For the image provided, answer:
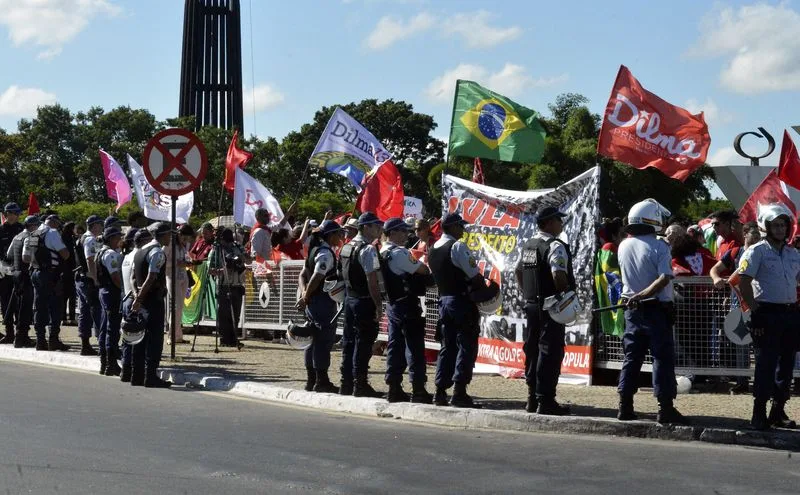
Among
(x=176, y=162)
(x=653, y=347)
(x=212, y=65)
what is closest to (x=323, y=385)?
(x=653, y=347)

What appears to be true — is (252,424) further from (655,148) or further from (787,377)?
(655,148)

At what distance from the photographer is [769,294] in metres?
9.88

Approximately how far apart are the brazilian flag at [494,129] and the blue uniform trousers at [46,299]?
6166 mm

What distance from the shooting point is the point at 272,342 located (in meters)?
20.2

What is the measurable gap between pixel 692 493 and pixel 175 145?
32.8ft

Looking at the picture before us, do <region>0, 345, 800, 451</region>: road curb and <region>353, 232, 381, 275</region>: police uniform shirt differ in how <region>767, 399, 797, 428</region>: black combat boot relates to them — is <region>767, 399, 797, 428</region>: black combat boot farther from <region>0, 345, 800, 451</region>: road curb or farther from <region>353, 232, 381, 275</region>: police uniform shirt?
<region>353, 232, 381, 275</region>: police uniform shirt

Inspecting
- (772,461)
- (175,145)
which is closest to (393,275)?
(772,461)

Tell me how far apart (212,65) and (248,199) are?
8234 centimetres

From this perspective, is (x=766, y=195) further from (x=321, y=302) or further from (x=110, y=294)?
(x=110, y=294)

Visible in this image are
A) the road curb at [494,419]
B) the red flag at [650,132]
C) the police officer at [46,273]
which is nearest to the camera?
the road curb at [494,419]

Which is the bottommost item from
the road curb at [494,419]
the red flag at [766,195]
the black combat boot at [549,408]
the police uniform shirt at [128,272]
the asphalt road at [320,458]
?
the asphalt road at [320,458]

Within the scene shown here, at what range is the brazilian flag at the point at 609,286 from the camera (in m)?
13.1

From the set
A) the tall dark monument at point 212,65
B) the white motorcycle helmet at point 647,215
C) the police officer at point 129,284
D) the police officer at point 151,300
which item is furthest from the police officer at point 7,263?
the tall dark monument at point 212,65

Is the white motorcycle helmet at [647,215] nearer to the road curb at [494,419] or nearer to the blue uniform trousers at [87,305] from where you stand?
the road curb at [494,419]
